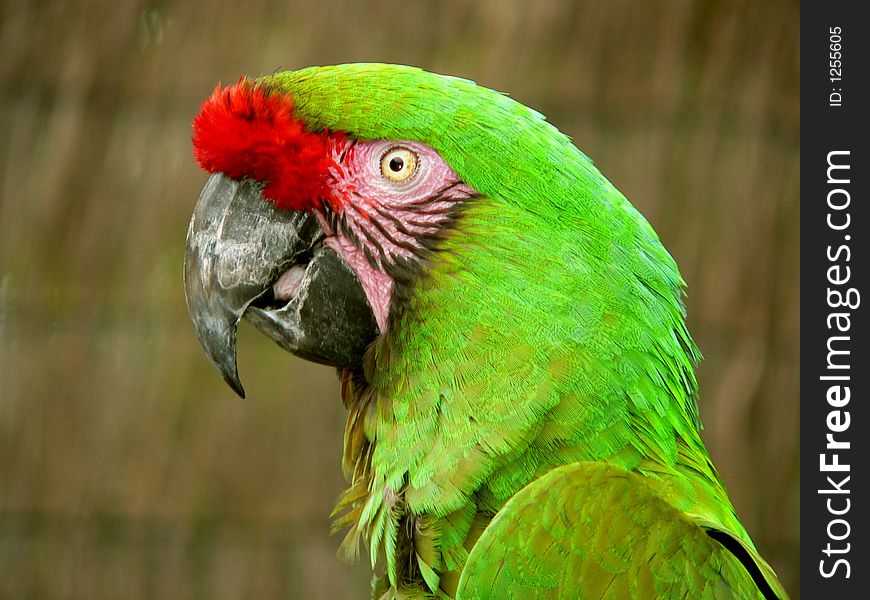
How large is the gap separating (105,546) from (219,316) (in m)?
2.02

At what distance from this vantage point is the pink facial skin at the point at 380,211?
146cm

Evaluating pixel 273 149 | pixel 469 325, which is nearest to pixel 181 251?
pixel 273 149

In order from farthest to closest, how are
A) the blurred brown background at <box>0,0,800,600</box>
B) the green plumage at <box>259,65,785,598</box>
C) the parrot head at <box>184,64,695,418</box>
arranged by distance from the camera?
Answer: 1. the blurred brown background at <box>0,0,800,600</box>
2. the parrot head at <box>184,64,695,418</box>
3. the green plumage at <box>259,65,785,598</box>

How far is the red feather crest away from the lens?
1468 mm

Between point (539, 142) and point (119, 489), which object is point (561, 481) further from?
point (119, 489)

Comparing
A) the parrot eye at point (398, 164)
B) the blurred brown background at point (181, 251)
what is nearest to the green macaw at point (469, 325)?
the parrot eye at point (398, 164)

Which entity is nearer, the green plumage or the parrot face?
the green plumage

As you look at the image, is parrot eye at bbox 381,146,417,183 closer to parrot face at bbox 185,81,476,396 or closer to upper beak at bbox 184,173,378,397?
parrot face at bbox 185,81,476,396

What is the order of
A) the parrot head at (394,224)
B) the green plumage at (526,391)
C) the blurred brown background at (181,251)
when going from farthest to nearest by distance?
the blurred brown background at (181,251) → the parrot head at (394,224) → the green plumage at (526,391)

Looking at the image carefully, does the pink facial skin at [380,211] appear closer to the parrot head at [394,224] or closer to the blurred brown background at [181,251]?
the parrot head at [394,224]

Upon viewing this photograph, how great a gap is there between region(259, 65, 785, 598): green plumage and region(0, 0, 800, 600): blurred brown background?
1.61 m

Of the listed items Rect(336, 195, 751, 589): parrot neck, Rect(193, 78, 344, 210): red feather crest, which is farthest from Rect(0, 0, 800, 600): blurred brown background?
Rect(336, 195, 751, 589): parrot neck
